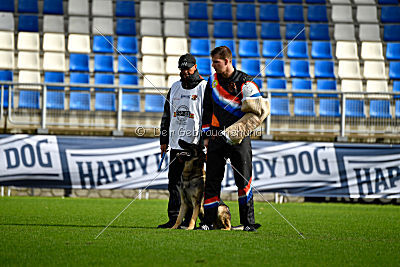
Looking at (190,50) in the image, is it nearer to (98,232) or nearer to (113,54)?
(113,54)

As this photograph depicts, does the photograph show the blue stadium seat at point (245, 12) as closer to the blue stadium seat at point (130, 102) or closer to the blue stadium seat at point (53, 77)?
the blue stadium seat at point (53, 77)

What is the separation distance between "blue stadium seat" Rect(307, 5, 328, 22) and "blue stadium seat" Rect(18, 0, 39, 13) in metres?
9.11

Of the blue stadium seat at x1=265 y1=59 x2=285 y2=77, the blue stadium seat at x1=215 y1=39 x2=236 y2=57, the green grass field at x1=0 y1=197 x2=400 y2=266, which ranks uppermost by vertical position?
the blue stadium seat at x1=215 y1=39 x2=236 y2=57

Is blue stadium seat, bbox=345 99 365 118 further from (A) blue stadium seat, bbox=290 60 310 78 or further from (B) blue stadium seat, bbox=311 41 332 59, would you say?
(B) blue stadium seat, bbox=311 41 332 59

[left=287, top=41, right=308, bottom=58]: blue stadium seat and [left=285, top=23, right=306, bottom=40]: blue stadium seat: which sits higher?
[left=285, top=23, right=306, bottom=40]: blue stadium seat

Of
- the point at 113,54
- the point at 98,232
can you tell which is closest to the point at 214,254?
the point at 98,232

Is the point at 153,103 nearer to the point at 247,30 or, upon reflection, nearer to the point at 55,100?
the point at 55,100

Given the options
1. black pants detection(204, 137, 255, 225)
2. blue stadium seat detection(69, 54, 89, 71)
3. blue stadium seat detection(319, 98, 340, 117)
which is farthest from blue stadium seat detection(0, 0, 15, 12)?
black pants detection(204, 137, 255, 225)

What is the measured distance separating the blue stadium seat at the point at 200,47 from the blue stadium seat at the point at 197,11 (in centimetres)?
127

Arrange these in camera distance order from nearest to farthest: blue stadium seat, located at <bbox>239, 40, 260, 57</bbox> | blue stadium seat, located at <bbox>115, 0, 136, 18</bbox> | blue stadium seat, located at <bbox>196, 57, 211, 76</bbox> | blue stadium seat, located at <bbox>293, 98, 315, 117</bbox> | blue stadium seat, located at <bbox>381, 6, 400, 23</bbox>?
blue stadium seat, located at <bbox>293, 98, 315, 117</bbox>, blue stadium seat, located at <bbox>196, 57, 211, 76</bbox>, blue stadium seat, located at <bbox>239, 40, 260, 57</bbox>, blue stadium seat, located at <bbox>115, 0, 136, 18</bbox>, blue stadium seat, located at <bbox>381, 6, 400, 23</bbox>

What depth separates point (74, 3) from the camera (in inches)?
778

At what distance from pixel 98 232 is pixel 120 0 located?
14535 mm

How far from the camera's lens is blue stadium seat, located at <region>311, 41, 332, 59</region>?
1883 cm

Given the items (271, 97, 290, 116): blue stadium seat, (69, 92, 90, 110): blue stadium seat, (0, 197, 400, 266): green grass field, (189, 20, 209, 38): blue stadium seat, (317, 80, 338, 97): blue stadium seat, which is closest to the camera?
(0, 197, 400, 266): green grass field
